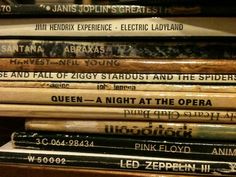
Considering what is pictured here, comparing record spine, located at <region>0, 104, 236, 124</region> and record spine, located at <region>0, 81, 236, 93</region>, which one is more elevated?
record spine, located at <region>0, 81, 236, 93</region>

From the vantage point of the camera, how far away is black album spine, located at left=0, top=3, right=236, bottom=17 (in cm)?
45

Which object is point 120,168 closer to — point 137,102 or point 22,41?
point 137,102

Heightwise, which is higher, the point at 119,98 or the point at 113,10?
the point at 113,10

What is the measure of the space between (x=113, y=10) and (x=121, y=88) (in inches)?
4.2

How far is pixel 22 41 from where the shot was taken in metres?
0.48

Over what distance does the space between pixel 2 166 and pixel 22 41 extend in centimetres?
17

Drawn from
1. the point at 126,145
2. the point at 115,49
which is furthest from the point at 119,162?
the point at 115,49

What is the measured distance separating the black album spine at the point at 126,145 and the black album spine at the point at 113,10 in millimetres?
164

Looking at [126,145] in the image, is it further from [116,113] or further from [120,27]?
[120,27]

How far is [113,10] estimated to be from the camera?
467mm

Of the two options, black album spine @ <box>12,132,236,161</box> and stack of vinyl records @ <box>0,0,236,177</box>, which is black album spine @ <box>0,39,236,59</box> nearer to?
stack of vinyl records @ <box>0,0,236,177</box>

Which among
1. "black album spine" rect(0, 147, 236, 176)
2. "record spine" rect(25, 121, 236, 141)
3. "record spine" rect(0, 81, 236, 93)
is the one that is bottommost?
"black album spine" rect(0, 147, 236, 176)

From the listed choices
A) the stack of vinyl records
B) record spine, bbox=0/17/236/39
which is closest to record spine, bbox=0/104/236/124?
the stack of vinyl records

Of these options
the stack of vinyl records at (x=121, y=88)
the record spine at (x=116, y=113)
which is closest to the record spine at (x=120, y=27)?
the stack of vinyl records at (x=121, y=88)
